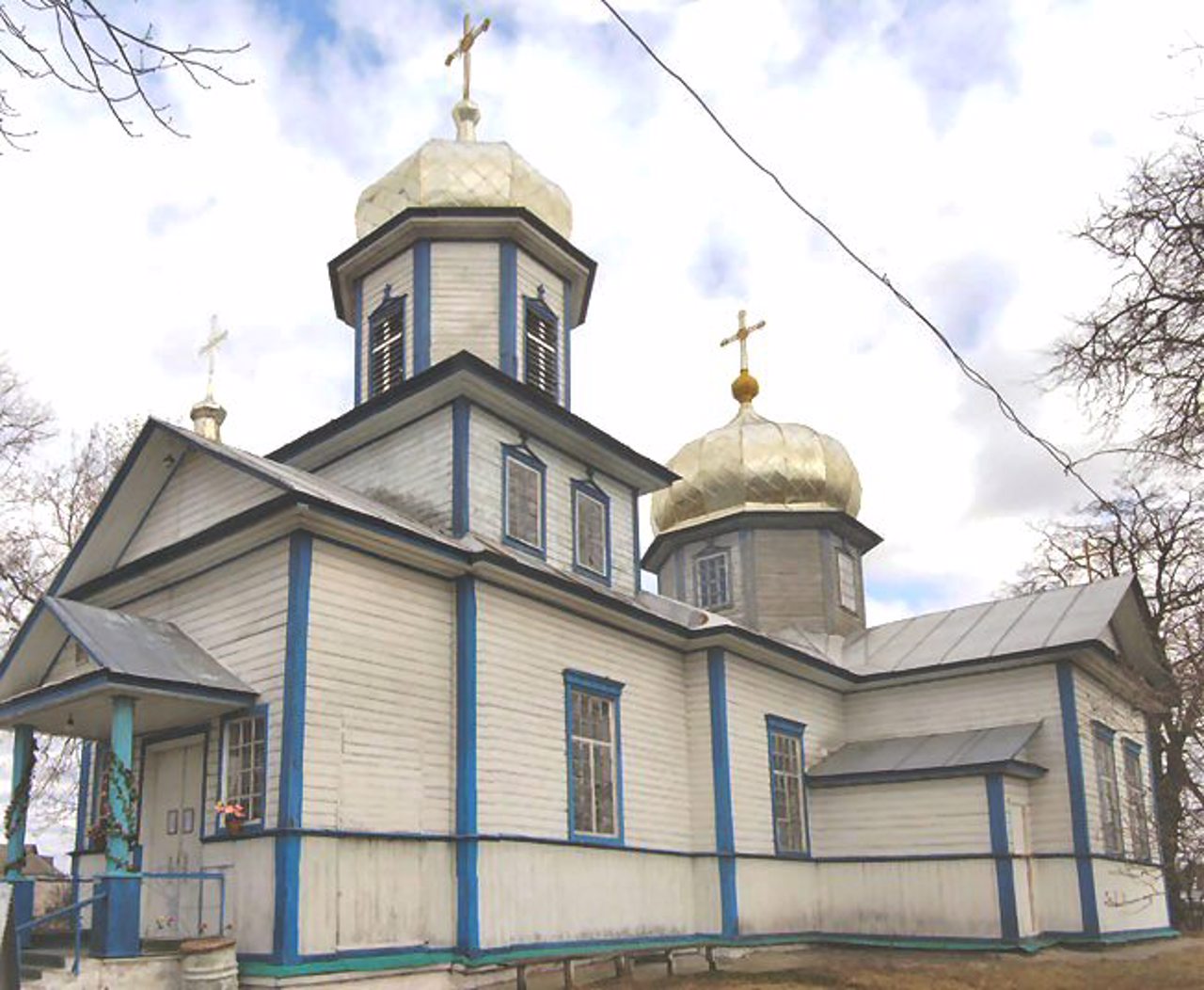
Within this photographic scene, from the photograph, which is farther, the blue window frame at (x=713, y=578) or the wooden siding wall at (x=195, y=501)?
the blue window frame at (x=713, y=578)

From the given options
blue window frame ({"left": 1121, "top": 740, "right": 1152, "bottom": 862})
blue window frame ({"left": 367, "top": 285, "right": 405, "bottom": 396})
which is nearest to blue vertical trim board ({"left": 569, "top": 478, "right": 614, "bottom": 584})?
blue window frame ({"left": 367, "top": 285, "right": 405, "bottom": 396})

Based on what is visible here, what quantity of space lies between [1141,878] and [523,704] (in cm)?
1230

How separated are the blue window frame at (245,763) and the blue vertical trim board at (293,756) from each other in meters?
0.41

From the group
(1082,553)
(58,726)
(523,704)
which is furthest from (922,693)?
(58,726)

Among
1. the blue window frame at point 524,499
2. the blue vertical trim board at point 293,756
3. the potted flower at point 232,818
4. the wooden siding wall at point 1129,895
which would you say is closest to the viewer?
the blue vertical trim board at point 293,756

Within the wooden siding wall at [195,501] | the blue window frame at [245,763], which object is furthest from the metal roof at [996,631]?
the blue window frame at [245,763]

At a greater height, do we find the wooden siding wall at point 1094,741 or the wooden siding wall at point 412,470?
the wooden siding wall at point 412,470

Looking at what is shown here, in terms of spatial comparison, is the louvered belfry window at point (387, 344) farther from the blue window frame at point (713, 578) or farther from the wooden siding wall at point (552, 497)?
the blue window frame at point (713, 578)

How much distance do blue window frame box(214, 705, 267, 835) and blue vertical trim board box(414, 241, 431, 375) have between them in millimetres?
5929

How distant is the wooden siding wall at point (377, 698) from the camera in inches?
449

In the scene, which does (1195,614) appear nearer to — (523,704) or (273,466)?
(523,704)

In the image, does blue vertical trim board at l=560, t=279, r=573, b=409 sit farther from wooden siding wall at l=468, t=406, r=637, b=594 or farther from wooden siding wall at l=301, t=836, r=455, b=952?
wooden siding wall at l=301, t=836, r=455, b=952

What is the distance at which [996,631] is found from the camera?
20.4 meters

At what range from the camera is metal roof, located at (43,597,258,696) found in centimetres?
1100
